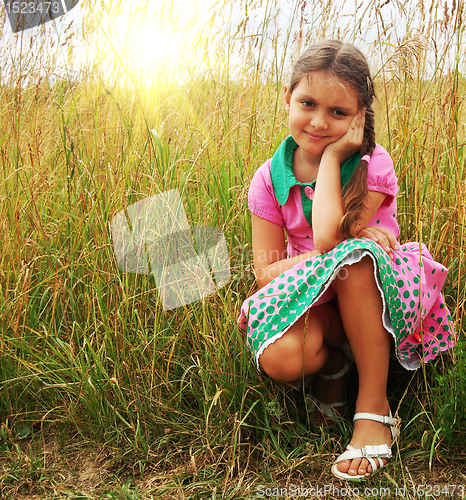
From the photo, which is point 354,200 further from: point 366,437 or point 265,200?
point 366,437

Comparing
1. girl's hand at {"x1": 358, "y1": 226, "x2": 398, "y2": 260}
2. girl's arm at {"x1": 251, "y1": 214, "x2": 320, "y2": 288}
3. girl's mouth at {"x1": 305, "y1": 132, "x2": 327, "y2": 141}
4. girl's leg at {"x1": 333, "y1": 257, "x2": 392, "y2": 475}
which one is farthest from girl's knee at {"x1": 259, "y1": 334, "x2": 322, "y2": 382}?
girl's mouth at {"x1": 305, "y1": 132, "x2": 327, "y2": 141}

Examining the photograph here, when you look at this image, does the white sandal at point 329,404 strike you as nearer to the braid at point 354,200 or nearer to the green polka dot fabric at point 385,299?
the green polka dot fabric at point 385,299

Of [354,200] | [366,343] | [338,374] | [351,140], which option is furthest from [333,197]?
[338,374]

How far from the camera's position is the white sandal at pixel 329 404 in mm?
1350

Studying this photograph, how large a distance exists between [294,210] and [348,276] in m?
0.34

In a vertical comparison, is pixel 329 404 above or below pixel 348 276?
below

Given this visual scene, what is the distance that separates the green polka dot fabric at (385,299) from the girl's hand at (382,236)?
1.3 inches

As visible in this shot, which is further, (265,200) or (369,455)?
(265,200)

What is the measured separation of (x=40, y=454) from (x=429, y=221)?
158cm

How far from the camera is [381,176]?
125 cm

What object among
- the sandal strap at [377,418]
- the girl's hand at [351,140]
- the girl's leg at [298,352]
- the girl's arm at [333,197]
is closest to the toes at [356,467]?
the sandal strap at [377,418]

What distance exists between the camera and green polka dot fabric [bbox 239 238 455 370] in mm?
1164

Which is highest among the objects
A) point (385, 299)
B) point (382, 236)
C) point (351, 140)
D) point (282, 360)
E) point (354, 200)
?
point (351, 140)

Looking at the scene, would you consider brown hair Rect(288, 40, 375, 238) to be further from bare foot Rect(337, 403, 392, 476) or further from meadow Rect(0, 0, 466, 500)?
bare foot Rect(337, 403, 392, 476)
